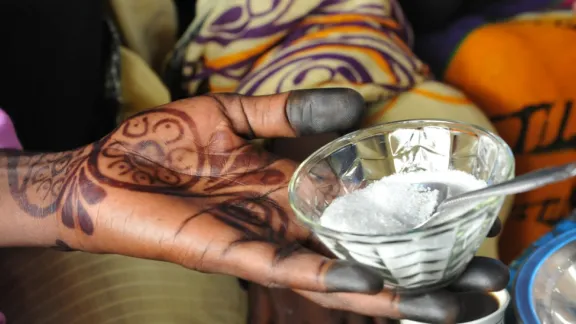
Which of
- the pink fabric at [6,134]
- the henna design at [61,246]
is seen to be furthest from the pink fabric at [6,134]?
the henna design at [61,246]

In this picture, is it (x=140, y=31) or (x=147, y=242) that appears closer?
(x=147, y=242)

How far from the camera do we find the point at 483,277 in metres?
0.38

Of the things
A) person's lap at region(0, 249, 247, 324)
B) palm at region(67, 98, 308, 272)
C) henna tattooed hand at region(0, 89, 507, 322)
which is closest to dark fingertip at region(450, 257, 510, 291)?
henna tattooed hand at region(0, 89, 507, 322)

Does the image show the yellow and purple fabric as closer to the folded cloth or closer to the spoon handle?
the folded cloth

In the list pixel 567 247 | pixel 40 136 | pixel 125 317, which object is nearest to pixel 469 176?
pixel 567 247

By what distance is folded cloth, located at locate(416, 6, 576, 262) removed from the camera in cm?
69

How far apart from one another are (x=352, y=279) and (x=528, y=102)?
44cm

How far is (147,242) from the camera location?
1.39 ft

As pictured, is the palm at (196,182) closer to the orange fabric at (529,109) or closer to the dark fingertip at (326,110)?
the dark fingertip at (326,110)

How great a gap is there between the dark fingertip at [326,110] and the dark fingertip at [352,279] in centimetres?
13

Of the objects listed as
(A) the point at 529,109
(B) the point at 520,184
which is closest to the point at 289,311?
(B) the point at 520,184

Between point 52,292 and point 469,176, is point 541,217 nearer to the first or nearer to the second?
point 469,176

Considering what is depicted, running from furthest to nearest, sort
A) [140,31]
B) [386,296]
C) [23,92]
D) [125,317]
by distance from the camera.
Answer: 1. [140,31]
2. [23,92]
3. [125,317]
4. [386,296]

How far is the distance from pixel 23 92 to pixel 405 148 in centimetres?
39
